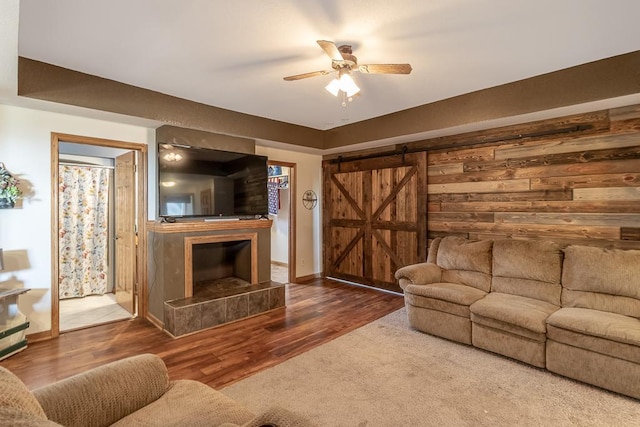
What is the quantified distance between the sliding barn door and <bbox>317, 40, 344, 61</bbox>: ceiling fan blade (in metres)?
2.68

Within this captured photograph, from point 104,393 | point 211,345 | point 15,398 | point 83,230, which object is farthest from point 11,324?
point 15,398

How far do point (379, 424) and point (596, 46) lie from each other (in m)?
3.33

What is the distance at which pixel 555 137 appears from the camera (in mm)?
3521

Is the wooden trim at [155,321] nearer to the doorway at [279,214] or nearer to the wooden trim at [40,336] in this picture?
the wooden trim at [40,336]

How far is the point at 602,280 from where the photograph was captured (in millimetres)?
2846

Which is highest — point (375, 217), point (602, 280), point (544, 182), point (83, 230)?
point (544, 182)

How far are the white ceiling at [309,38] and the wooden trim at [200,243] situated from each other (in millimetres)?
1711

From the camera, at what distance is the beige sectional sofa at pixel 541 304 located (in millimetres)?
2406

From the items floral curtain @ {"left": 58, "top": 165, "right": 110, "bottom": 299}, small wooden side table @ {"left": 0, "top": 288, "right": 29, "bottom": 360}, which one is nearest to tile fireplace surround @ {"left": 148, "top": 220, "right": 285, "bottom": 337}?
small wooden side table @ {"left": 0, "top": 288, "right": 29, "bottom": 360}

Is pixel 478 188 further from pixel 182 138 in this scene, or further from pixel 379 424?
pixel 182 138

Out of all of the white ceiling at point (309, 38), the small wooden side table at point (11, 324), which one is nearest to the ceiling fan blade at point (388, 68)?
the white ceiling at point (309, 38)

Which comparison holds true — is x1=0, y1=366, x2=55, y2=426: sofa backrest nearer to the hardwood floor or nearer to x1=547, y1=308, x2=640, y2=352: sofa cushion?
the hardwood floor

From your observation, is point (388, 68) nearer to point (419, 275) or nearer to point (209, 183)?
point (419, 275)

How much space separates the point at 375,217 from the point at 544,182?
2.37m
